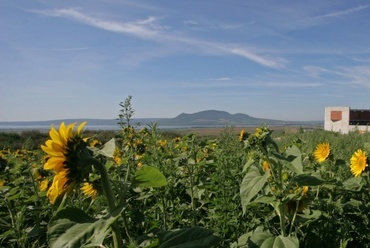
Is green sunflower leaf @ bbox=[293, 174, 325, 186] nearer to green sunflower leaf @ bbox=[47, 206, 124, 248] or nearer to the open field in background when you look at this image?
the open field in background

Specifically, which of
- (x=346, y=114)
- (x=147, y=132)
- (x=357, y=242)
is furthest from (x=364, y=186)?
(x=346, y=114)

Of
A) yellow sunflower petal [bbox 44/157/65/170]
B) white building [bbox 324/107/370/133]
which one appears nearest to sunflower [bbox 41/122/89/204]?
yellow sunflower petal [bbox 44/157/65/170]

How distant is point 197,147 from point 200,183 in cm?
50

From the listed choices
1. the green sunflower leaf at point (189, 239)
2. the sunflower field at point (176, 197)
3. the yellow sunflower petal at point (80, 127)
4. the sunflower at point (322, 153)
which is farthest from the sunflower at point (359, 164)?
the yellow sunflower petal at point (80, 127)

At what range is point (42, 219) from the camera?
252 cm

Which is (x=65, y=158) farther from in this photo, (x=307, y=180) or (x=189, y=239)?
(x=307, y=180)

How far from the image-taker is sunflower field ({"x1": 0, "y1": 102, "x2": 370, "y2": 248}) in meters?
1.14

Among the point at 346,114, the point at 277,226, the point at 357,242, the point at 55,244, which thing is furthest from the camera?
the point at 346,114

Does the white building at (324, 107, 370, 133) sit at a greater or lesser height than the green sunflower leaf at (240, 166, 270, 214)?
greater

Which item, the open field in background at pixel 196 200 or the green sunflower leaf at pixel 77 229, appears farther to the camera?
the open field in background at pixel 196 200

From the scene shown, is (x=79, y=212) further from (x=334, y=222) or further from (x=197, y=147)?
(x=197, y=147)

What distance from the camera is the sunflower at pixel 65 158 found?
115cm

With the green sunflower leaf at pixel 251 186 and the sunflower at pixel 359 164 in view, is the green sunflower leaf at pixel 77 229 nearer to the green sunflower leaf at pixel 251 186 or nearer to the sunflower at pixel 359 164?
the green sunflower leaf at pixel 251 186

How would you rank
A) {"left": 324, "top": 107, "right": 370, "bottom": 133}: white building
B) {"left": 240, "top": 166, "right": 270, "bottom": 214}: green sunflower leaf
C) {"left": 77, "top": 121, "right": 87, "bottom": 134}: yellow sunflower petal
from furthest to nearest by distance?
{"left": 324, "top": 107, "right": 370, "bottom": 133}: white building → {"left": 240, "top": 166, "right": 270, "bottom": 214}: green sunflower leaf → {"left": 77, "top": 121, "right": 87, "bottom": 134}: yellow sunflower petal
